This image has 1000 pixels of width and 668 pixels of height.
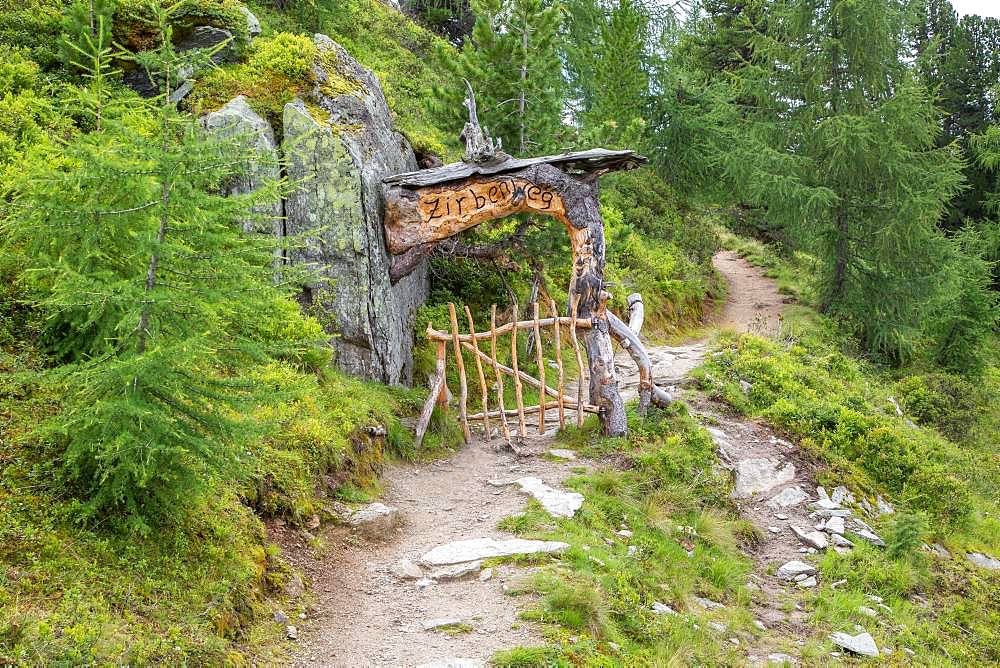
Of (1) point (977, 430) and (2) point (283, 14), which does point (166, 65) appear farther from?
(1) point (977, 430)

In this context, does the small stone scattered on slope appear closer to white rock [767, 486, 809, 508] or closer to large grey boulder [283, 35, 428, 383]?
large grey boulder [283, 35, 428, 383]

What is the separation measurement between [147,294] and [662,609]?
18.1 ft

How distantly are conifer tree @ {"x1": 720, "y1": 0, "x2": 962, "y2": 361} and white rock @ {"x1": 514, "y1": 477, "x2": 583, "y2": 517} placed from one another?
13637mm

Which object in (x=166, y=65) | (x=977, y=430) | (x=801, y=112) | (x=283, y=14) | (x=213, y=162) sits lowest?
(x=977, y=430)

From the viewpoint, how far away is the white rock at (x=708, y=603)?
25.9 ft

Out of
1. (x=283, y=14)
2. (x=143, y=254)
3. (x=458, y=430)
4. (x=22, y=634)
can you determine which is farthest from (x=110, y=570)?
(x=283, y=14)

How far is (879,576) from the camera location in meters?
9.15

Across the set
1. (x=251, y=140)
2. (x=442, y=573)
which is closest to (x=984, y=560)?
(x=442, y=573)

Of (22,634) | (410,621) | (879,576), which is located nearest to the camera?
(22,634)

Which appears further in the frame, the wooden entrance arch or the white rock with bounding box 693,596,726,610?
the wooden entrance arch

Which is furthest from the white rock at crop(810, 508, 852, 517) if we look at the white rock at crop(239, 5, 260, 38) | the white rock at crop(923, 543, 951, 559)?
the white rock at crop(239, 5, 260, 38)

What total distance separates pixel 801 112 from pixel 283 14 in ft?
47.7

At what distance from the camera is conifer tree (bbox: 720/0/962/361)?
1944 cm

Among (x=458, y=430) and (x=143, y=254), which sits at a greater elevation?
(x=143, y=254)
